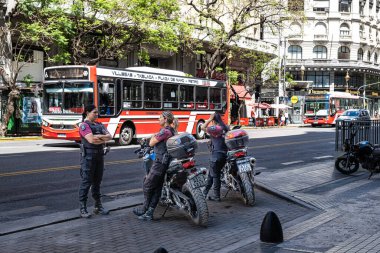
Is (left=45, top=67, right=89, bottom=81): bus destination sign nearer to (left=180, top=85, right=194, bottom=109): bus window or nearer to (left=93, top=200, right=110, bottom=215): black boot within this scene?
(left=180, top=85, right=194, bottom=109): bus window

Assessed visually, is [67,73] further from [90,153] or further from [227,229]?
[227,229]

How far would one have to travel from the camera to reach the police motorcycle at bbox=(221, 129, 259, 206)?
8485mm

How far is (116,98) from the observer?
20719 millimetres

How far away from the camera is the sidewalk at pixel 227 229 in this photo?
19.9 ft

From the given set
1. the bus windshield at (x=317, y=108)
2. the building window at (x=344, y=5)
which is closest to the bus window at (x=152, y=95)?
the bus windshield at (x=317, y=108)

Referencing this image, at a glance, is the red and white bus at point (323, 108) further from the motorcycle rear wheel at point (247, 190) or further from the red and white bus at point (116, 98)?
the motorcycle rear wheel at point (247, 190)

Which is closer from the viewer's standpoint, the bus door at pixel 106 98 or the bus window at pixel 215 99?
the bus door at pixel 106 98

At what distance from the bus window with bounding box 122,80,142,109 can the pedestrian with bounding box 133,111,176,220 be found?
13815mm

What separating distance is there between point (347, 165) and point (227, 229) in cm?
Answer: 683

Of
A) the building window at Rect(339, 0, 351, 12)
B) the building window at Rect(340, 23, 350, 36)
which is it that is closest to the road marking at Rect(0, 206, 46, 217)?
the building window at Rect(340, 23, 350, 36)

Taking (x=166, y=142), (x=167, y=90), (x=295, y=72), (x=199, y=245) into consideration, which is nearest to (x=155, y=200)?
(x=166, y=142)

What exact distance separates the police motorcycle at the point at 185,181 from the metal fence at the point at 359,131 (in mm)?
8037

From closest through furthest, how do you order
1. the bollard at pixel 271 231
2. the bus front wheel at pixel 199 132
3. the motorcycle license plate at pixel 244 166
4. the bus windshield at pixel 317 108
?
the bollard at pixel 271 231 → the motorcycle license plate at pixel 244 166 → the bus front wheel at pixel 199 132 → the bus windshield at pixel 317 108

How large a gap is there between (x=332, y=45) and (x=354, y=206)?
70846 mm
